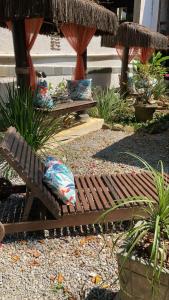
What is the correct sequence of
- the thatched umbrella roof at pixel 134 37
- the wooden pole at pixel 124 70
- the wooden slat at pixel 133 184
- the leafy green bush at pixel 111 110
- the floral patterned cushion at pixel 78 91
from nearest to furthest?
the wooden slat at pixel 133 184 → the floral patterned cushion at pixel 78 91 → the leafy green bush at pixel 111 110 → the thatched umbrella roof at pixel 134 37 → the wooden pole at pixel 124 70

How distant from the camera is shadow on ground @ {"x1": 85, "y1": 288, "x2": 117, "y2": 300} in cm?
233

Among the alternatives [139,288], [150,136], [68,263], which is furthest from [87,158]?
[139,288]

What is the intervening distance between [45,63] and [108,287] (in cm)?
801

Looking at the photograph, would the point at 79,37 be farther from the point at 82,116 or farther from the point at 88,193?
the point at 88,193

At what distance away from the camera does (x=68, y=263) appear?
8.93ft

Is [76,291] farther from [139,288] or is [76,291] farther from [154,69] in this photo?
[154,69]

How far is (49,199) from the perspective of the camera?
2820 millimetres

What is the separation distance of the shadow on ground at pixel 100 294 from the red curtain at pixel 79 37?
584 cm

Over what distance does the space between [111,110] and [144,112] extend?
0.86 m

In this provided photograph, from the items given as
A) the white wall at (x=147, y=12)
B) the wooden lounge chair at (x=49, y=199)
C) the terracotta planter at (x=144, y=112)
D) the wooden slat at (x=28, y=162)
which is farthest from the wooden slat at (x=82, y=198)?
the white wall at (x=147, y=12)

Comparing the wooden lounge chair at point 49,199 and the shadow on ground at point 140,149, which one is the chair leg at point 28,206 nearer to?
the wooden lounge chair at point 49,199

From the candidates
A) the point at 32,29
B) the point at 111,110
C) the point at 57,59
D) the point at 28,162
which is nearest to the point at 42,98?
the point at 32,29

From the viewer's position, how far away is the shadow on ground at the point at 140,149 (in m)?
5.33

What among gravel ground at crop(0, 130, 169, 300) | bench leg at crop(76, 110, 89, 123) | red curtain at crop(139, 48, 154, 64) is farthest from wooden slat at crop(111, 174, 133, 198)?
red curtain at crop(139, 48, 154, 64)
